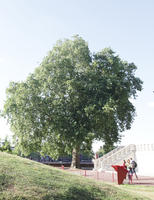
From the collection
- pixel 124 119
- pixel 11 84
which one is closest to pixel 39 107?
pixel 11 84

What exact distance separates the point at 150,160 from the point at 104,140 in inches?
283

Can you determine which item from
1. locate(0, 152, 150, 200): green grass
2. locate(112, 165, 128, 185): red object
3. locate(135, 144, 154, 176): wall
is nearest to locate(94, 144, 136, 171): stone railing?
locate(135, 144, 154, 176): wall

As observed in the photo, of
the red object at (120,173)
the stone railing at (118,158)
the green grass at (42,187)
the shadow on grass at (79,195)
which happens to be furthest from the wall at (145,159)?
the shadow on grass at (79,195)

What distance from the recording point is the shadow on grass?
320 inches

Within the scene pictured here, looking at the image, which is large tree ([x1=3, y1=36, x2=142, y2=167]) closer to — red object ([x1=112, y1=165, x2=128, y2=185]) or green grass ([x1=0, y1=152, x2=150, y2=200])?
red object ([x1=112, y1=165, x2=128, y2=185])

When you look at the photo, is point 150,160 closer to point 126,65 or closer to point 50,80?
point 126,65

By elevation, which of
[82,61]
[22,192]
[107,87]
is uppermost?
[82,61]

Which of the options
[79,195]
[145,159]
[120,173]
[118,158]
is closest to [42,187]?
[79,195]

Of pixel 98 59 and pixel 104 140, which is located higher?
pixel 98 59

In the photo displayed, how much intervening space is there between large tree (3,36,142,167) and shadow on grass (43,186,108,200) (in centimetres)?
1890

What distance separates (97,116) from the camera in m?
29.2

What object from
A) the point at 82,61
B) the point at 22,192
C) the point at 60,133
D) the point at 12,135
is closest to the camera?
the point at 22,192

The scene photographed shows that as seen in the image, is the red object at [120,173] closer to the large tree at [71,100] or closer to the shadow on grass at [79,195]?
the shadow on grass at [79,195]

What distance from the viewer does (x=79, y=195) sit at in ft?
29.0
